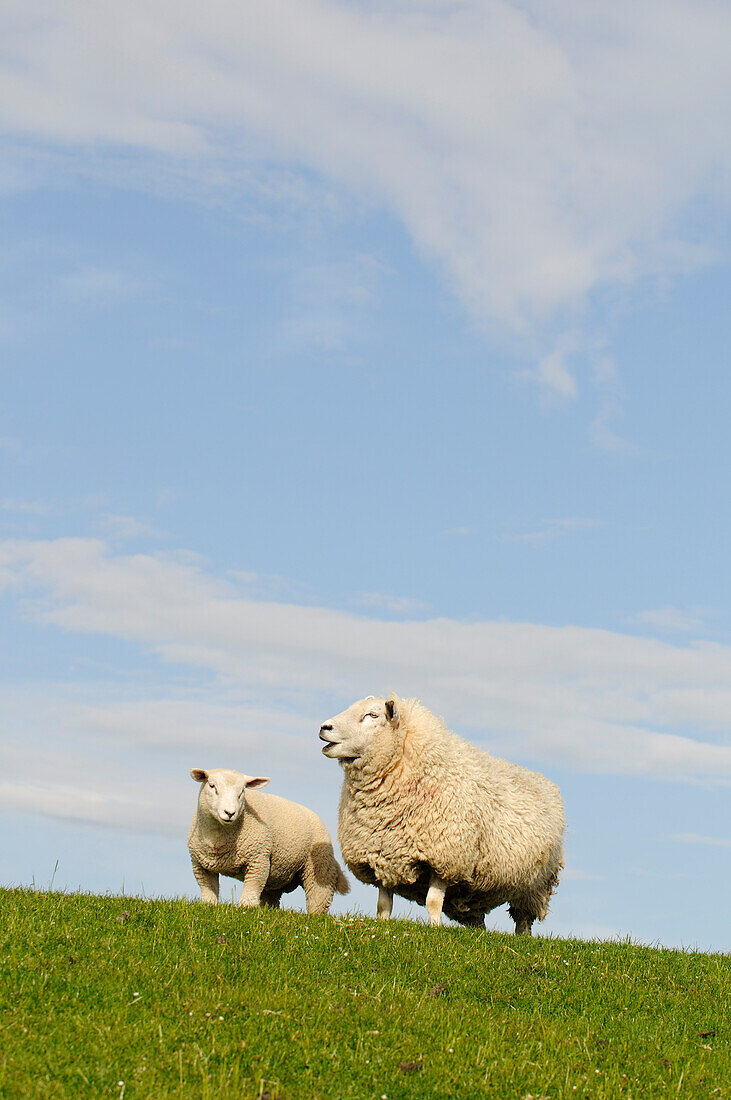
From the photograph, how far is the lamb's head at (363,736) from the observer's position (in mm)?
16672

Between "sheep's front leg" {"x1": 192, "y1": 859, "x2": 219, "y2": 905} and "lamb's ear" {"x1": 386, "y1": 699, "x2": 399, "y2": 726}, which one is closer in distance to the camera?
"lamb's ear" {"x1": 386, "y1": 699, "x2": 399, "y2": 726}

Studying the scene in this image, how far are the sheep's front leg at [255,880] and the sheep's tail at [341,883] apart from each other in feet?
6.51

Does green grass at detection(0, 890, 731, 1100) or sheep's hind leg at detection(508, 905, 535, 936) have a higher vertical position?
sheep's hind leg at detection(508, 905, 535, 936)

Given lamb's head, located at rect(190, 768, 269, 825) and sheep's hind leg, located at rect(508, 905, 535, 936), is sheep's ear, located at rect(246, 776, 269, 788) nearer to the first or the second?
lamb's head, located at rect(190, 768, 269, 825)

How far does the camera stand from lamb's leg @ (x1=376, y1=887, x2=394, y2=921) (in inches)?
658

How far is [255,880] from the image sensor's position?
17.3 m

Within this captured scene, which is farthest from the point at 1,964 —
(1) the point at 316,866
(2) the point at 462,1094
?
(1) the point at 316,866

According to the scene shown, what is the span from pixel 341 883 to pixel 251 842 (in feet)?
8.49

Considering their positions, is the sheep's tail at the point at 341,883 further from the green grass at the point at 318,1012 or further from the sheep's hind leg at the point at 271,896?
the green grass at the point at 318,1012

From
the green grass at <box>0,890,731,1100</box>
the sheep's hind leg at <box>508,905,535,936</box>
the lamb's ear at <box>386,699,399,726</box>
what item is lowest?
the green grass at <box>0,890,731,1100</box>

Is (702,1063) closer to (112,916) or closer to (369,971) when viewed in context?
(369,971)

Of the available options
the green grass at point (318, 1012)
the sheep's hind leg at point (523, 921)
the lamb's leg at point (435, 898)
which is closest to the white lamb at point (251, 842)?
the lamb's leg at point (435, 898)

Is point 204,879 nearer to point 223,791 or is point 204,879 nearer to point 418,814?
point 223,791

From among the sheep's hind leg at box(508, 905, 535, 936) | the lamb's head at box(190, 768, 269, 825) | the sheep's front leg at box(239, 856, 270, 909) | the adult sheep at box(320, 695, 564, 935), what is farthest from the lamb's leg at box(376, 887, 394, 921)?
the sheep's hind leg at box(508, 905, 535, 936)
